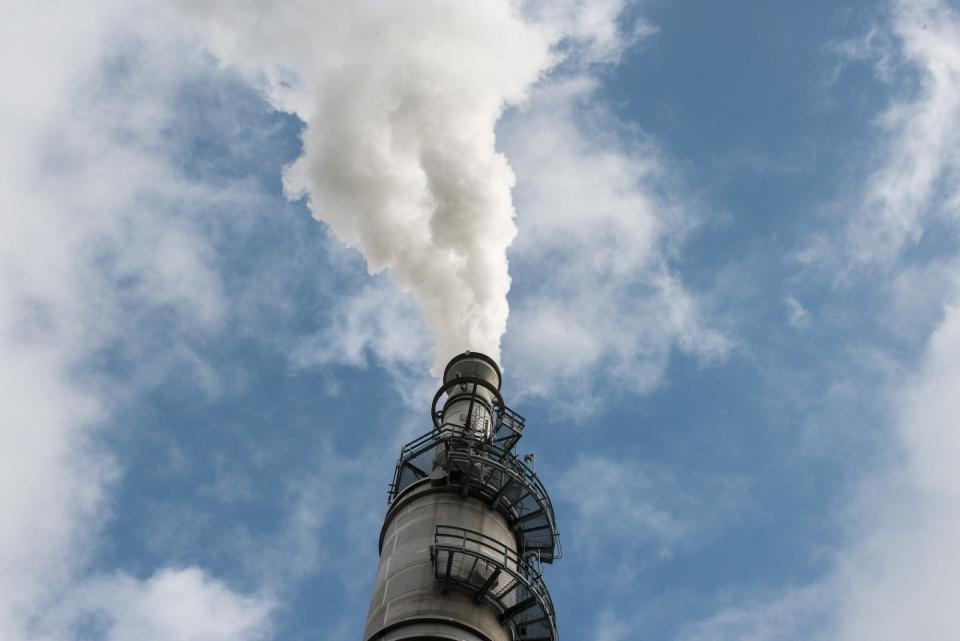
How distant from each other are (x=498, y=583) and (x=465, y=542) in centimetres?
125

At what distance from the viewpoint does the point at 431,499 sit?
917 inches

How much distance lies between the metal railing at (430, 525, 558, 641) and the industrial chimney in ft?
0.07

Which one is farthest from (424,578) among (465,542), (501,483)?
(501,483)

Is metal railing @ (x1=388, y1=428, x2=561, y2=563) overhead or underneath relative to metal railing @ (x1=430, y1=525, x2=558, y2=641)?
overhead

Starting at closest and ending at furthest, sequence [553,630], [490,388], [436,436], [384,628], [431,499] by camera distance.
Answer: [384,628] → [553,630] → [431,499] → [436,436] → [490,388]

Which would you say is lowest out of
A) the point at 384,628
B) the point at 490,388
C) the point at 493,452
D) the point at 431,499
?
the point at 384,628

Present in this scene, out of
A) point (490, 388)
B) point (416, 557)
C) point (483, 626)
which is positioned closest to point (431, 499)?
point (416, 557)

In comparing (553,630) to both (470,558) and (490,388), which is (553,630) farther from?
(490,388)

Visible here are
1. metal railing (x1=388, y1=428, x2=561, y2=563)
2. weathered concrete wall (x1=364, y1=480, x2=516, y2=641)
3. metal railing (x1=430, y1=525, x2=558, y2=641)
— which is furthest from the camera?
metal railing (x1=388, y1=428, x2=561, y2=563)

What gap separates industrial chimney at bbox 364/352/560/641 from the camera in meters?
19.8

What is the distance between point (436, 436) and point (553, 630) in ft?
24.1

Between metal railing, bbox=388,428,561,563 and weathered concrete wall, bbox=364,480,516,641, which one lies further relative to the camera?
metal railing, bbox=388,428,561,563

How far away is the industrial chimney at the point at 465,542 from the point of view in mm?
19766

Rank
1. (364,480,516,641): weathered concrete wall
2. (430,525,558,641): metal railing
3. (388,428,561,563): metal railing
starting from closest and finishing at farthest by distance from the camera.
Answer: (364,480,516,641): weathered concrete wall < (430,525,558,641): metal railing < (388,428,561,563): metal railing
